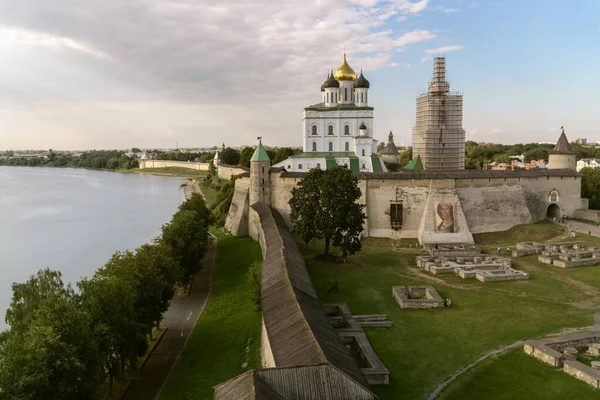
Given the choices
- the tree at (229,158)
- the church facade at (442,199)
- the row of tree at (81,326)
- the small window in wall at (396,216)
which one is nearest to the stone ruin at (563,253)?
the church facade at (442,199)

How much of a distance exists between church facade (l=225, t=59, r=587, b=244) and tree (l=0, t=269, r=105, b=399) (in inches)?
685

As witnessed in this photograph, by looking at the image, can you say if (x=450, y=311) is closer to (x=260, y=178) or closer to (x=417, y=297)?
(x=417, y=297)

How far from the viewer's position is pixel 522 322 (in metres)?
14.5

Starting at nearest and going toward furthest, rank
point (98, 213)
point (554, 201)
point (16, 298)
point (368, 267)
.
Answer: point (16, 298)
point (368, 267)
point (554, 201)
point (98, 213)

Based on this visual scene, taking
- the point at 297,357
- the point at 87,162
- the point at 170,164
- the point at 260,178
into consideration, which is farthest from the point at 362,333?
the point at 87,162

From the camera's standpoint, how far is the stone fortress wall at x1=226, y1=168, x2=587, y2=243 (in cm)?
2675

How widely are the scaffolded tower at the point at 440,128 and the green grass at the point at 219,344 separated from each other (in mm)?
22333

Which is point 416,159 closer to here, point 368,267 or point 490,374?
point 368,267

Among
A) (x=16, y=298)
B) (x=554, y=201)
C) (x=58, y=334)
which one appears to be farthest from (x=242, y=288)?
(x=554, y=201)

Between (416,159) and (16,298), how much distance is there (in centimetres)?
3000

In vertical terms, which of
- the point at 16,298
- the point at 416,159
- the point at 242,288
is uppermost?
the point at 416,159

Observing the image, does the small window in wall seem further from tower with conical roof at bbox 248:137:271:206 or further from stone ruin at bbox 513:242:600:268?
tower with conical roof at bbox 248:137:271:206

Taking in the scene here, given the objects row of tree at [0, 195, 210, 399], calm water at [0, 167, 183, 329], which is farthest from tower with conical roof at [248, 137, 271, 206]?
row of tree at [0, 195, 210, 399]

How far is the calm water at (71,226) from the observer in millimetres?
27484
